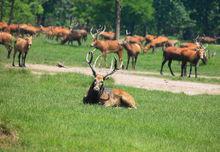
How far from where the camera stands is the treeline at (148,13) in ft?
236

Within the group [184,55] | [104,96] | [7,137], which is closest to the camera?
[7,137]

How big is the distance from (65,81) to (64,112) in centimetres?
830

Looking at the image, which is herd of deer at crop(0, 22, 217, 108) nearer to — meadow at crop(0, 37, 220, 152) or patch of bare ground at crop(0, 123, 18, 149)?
meadow at crop(0, 37, 220, 152)

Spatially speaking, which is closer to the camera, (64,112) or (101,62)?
(64,112)

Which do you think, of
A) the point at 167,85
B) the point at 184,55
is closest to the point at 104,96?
the point at 167,85

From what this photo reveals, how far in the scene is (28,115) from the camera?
1314 cm

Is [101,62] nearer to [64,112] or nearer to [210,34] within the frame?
[64,112]

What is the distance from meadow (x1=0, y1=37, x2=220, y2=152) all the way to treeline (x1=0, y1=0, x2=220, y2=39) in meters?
46.0

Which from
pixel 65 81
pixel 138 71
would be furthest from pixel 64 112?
pixel 138 71

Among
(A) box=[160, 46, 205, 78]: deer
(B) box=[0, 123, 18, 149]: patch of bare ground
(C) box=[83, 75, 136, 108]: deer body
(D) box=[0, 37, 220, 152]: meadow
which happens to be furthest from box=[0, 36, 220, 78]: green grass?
(B) box=[0, 123, 18, 149]: patch of bare ground

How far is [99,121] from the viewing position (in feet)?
44.1

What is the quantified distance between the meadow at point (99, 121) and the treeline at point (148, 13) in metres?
46.0

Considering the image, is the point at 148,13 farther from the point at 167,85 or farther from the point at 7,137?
the point at 7,137

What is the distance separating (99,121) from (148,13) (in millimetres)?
61914
